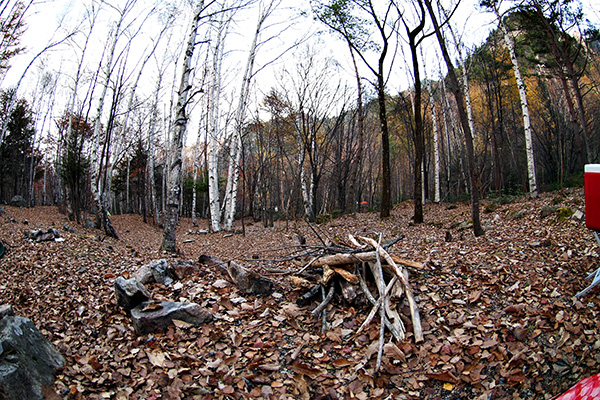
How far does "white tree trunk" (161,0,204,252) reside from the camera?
6738mm

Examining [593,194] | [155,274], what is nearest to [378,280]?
[593,194]

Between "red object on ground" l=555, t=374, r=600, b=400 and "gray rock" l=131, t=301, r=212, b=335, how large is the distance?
328 cm

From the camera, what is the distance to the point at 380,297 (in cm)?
352

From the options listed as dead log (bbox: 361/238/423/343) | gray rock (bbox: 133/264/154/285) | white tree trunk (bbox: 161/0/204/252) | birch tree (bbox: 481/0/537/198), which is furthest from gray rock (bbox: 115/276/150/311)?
birch tree (bbox: 481/0/537/198)

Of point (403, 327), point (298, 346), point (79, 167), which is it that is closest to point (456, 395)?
point (403, 327)

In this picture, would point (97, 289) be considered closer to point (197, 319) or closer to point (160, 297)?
point (160, 297)

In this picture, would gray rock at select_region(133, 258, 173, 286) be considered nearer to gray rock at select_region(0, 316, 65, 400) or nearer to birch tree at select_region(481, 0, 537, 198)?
gray rock at select_region(0, 316, 65, 400)

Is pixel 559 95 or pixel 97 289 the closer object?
pixel 97 289

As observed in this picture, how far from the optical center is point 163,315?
3.31m

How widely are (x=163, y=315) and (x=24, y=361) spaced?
119 centimetres

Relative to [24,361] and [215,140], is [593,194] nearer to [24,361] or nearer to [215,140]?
[24,361]

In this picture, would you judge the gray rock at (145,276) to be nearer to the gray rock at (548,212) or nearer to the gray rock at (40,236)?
the gray rock at (40,236)

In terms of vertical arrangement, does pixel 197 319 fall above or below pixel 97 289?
below

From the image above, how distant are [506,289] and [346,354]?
224 centimetres
